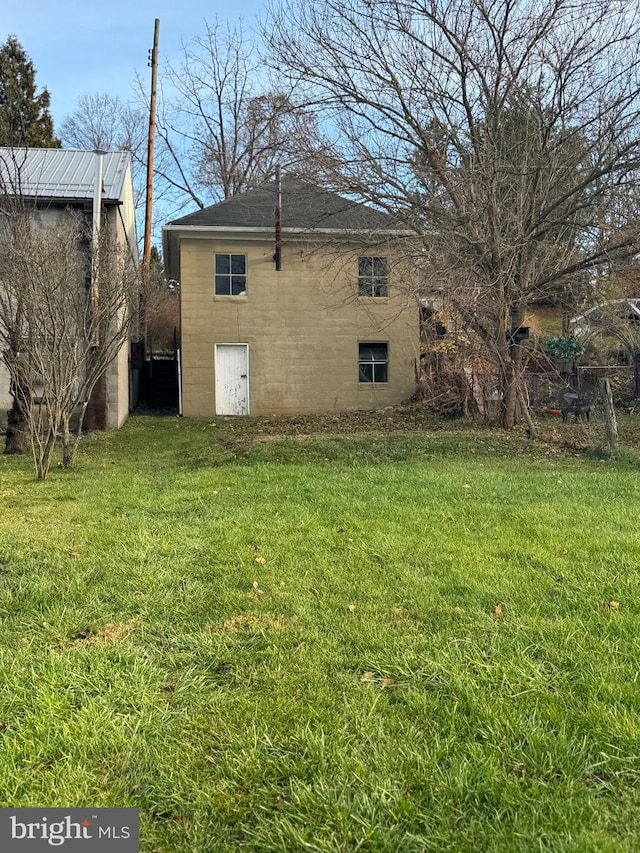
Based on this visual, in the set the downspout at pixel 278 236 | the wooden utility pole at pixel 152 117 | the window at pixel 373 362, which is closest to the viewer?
the downspout at pixel 278 236

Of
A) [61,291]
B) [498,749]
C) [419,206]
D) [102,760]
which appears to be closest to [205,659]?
[102,760]

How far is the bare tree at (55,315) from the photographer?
720 cm

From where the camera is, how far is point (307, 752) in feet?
6.95

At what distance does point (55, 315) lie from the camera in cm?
724

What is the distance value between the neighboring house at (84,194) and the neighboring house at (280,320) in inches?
81.9

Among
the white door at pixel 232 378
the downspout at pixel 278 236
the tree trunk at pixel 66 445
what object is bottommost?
the tree trunk at pixel 66 445

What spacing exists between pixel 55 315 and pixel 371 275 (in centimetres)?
1084

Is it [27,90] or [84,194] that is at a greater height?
[27,90]

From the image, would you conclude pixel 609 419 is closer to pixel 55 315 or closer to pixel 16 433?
pixel 55 315

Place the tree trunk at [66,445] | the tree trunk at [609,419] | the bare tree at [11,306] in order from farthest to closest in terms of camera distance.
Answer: the tree trunk at [609,419], the tree trunk at [66,445], the bare tree at [11,306]

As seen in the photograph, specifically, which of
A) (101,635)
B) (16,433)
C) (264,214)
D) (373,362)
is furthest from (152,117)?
(101,635)

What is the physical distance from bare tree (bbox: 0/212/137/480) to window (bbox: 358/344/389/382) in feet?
29.8

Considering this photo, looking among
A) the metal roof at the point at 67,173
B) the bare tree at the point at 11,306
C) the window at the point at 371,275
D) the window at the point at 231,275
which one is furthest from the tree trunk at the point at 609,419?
the metal roof at the point at 67,173

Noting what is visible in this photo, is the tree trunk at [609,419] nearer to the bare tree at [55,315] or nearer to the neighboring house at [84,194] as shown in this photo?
the bare tree at [55,315]
